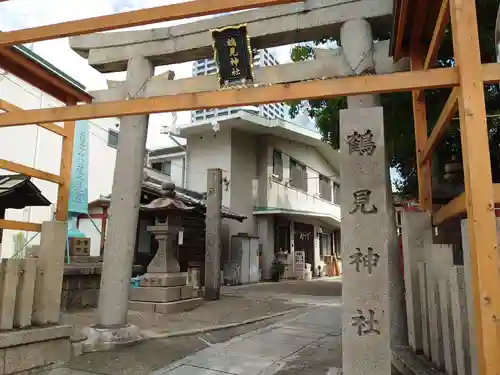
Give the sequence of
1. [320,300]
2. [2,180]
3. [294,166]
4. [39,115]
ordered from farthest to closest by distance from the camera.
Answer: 1. [294,166]
2. [320,300]
3. [2,180]
4. [39,115]

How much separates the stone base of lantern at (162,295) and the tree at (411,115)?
525 centimetres

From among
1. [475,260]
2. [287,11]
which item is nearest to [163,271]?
[287,11]

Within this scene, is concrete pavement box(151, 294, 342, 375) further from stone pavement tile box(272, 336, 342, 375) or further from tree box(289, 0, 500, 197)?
tree box(289, 0, 500, 197)

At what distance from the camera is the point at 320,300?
11891mm

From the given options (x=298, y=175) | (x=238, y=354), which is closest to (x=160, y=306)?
(x=238, y=354)

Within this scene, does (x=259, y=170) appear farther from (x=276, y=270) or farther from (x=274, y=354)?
(x=274, y=354)

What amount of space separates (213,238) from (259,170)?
26.7 ft

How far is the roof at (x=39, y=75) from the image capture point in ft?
14.4

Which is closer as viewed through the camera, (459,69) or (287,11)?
(459,69)

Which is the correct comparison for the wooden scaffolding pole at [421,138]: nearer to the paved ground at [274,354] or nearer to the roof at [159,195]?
the paved ground at [274,354]

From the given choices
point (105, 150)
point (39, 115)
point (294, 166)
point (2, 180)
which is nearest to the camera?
point (39, 115)

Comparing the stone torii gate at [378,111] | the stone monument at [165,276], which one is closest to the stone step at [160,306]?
the stone monument at [165,276]

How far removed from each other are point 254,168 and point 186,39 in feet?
42.8

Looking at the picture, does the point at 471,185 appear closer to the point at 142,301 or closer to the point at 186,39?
the point at 186,39
